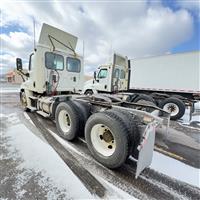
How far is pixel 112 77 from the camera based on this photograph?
8180 mm

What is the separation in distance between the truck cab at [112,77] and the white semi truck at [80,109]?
2164 mm

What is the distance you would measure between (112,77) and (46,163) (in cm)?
621

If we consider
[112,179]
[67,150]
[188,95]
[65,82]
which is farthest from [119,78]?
[112,179]

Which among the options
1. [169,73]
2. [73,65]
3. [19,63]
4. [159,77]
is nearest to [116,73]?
[73,65]

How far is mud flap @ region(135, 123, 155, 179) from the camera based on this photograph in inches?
88.3

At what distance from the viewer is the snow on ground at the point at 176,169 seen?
252 cm

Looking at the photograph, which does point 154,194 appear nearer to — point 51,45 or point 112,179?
point 112,179

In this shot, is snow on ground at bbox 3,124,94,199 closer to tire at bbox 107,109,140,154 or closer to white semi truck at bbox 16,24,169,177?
white semi truck at bbox 16,24,169,177

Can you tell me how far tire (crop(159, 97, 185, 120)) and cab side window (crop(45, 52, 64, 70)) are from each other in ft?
16.2

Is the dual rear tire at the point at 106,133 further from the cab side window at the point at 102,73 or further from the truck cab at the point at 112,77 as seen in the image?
the cab side window at the point at 102,73

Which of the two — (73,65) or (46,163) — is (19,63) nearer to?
(73,65)

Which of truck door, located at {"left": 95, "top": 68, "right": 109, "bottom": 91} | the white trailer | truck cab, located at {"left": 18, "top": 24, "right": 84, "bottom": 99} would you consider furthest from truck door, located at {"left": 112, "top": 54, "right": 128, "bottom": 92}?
truck cab, located at {"left": 18, "top": 24, "right": 84, "bottom": 99}

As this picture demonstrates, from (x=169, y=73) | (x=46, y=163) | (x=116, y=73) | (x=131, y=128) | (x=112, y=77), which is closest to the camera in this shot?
(x=131, y=128)

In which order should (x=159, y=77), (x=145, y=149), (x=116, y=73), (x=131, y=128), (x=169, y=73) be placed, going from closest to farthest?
(x=145, y=149), (x=131, y=128), (x=116, y=73), (x=169, y=73), (x=159, y=77)
